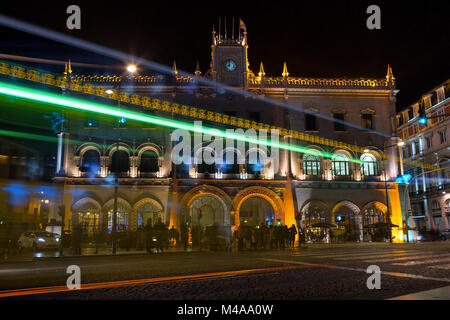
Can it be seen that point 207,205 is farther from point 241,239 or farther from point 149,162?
point 241,239

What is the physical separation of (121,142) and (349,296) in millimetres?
28172

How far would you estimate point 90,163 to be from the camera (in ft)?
102

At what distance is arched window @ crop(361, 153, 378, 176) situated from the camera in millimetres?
34844

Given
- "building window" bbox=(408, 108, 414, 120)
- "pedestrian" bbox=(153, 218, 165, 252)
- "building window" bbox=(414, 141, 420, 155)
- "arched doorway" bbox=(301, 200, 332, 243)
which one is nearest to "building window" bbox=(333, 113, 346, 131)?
"arched doorway" bbox=(301, 200, 332, 243)

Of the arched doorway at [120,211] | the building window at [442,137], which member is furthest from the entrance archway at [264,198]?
the building window at [442,137]

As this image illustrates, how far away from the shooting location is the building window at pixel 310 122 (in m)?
34.8

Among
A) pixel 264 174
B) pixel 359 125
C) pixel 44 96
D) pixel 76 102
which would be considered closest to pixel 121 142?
pixel 76 102

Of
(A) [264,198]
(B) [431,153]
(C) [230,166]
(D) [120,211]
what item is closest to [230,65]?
(C) [230,166]

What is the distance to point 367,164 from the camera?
115 feet

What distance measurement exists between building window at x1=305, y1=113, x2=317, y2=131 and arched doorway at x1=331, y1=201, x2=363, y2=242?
7.63 meters

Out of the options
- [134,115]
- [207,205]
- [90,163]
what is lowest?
[207,205]

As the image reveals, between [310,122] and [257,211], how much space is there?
33.4 feet

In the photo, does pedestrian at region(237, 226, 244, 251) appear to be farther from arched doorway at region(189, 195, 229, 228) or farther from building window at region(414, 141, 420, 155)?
building window at region(414, 141, 420, 155)
